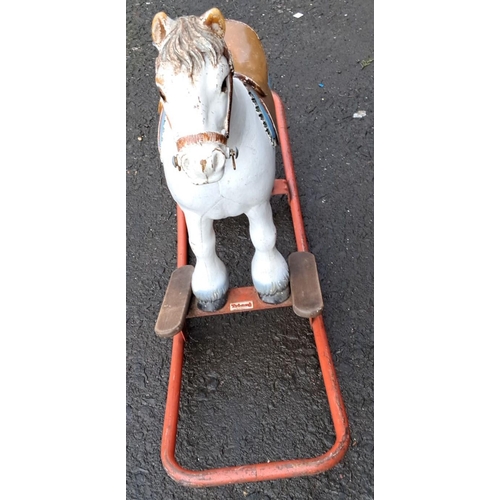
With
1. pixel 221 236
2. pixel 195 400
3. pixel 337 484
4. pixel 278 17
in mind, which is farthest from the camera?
pixel 278 17

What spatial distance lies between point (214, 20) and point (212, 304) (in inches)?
27.7

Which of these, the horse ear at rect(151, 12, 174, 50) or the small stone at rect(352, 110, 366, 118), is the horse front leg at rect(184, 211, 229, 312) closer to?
the horse ear at rect(151, 12, 174, 50)

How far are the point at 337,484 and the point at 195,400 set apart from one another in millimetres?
440

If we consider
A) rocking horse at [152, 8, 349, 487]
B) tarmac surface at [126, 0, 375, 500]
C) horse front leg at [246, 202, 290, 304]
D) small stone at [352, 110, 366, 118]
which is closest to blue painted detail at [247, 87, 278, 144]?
rocking horse at [152, 8, 349, 487]

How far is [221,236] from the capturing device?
169cm

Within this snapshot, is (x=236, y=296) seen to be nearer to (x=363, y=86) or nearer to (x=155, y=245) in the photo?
(x=155, y=245)

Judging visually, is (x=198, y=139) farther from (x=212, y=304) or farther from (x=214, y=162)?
(x=212, y=304)

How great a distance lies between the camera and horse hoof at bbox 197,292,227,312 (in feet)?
4.18

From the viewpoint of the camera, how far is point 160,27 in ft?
2.71

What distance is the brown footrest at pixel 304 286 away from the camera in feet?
3.93

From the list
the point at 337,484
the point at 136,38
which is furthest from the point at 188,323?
the point at 136,38

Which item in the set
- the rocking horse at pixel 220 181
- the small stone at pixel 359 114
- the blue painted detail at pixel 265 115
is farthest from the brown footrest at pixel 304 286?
the small stone at pixel 359 114

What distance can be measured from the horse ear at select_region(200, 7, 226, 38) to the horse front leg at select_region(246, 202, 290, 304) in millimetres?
453

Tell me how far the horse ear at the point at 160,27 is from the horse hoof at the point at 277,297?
26.9 inches
